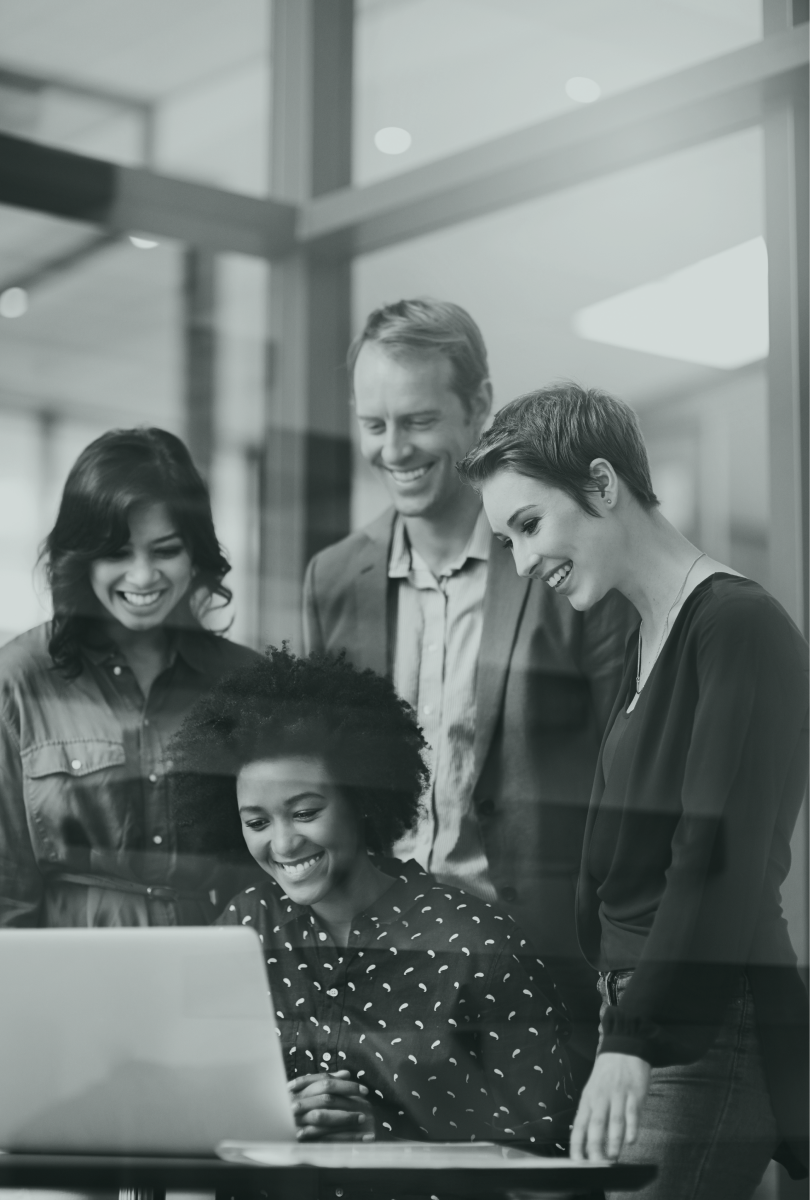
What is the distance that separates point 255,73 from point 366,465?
0.86 m

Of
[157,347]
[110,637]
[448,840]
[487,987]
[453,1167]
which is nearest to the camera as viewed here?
[453,1167]

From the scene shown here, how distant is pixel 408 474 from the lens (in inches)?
107

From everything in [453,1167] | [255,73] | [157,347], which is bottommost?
[453,1167]

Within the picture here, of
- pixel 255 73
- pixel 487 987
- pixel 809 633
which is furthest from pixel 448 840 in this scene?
pixel 255 73

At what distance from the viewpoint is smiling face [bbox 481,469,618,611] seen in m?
2.27

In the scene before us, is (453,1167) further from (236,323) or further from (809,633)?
(236,323)

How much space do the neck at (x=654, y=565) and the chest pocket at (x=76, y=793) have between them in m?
0.99

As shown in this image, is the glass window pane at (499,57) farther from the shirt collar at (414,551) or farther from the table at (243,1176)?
the table at (243,1176)

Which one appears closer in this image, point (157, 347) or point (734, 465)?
point (734, 465)

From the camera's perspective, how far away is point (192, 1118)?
174 cm

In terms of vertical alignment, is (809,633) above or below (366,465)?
below

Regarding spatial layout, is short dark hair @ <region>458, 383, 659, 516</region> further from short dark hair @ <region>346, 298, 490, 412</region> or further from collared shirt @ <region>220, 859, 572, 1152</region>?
collared shirt @ <region>220, 859, 572, 1152</region>

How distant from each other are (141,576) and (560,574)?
2.70 ft

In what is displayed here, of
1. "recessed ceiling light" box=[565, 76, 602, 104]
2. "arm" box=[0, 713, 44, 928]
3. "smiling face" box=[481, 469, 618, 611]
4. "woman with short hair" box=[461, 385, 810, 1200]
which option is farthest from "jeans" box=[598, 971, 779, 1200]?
"recessed ceiling light" box=[565, 76, 602, 104]
